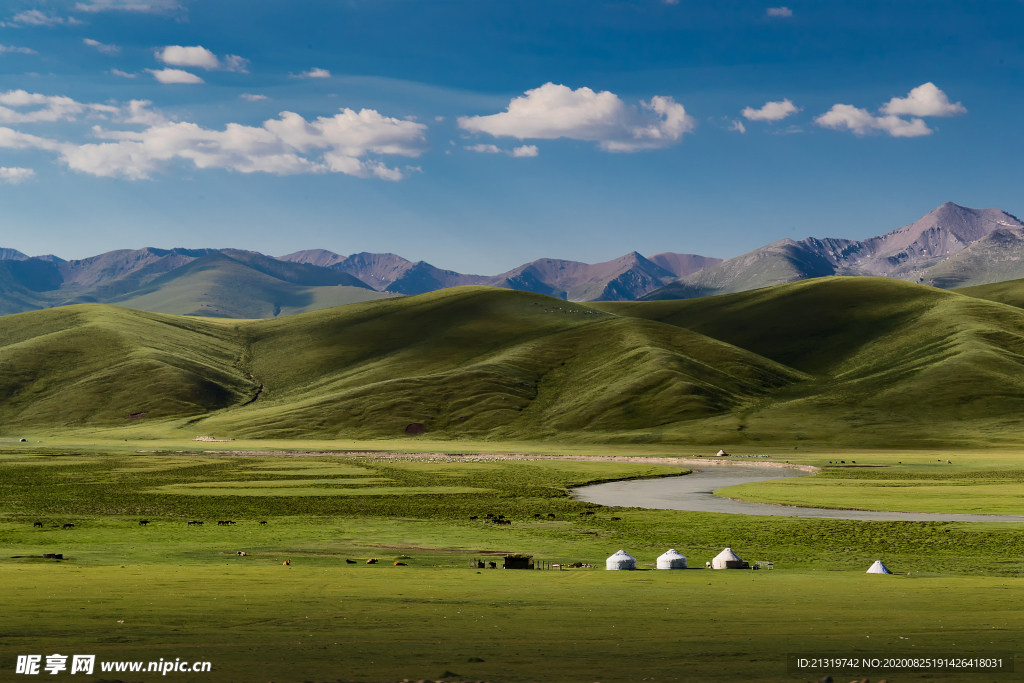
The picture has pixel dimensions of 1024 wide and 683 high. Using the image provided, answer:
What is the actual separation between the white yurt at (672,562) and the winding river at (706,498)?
83.6ft

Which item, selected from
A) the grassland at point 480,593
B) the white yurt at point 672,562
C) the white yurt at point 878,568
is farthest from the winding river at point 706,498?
the white yurt at point 672,562

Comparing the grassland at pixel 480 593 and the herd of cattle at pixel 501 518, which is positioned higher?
the grassland at pixel 480 593

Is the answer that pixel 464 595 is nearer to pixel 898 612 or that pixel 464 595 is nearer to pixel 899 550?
pixel 898 612

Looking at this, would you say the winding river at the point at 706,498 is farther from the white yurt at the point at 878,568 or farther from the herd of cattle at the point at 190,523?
the herd of cattle at the point at 190,523

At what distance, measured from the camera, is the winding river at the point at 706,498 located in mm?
57750

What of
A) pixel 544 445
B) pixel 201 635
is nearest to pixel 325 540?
pixel 201 635

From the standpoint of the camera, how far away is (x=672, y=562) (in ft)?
116

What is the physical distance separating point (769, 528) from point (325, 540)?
25.4 metres

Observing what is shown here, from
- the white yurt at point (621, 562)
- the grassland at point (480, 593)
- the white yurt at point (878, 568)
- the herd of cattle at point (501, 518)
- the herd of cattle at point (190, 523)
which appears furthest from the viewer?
the herd of cattle at point (501, 518)

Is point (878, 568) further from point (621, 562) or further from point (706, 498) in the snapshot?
point (706, 498)

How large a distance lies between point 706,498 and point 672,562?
38961mm

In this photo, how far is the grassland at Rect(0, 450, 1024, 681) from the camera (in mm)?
19594

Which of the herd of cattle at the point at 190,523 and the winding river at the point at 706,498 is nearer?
the herd of cattle at the point at 190,523

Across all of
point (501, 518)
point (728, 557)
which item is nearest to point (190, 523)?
point (501, 518)
